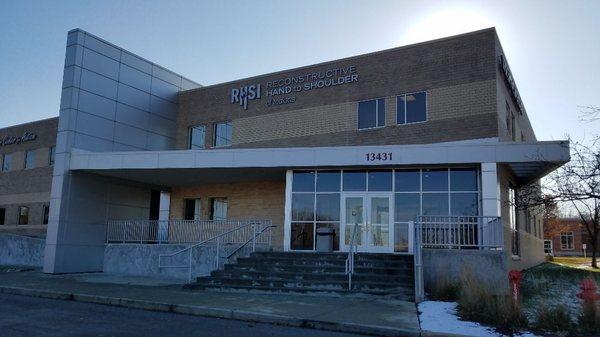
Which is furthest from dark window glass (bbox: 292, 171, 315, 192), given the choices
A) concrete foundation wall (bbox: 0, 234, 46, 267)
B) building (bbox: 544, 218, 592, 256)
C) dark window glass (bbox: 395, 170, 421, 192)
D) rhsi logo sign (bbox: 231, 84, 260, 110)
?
building (bbox: 544, 218, 592, 256)

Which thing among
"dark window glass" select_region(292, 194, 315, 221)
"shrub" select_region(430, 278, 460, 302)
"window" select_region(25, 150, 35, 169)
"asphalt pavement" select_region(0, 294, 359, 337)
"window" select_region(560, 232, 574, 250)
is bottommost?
"asphalt pavement" select_region(0, 294, 359, 337)

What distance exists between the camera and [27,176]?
120ft

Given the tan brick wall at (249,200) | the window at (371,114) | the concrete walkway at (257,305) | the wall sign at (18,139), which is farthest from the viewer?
the wall sign at (18,139)

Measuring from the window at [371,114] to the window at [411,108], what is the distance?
0.73 metres

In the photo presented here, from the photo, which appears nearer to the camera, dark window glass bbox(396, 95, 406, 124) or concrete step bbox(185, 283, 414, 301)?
concrete step bbox(185, 283, 414, 301)

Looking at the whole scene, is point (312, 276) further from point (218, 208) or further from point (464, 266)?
point (218, 208)

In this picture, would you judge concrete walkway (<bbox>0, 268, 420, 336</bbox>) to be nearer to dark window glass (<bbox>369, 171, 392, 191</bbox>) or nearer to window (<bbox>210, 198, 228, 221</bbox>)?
dark window glass (<bbox>369, 171, 392, 191</bbox>)

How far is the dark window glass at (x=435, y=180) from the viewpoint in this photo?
63.3ft

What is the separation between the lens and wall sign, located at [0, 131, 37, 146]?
121ft

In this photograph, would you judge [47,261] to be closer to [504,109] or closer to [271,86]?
[271,86]

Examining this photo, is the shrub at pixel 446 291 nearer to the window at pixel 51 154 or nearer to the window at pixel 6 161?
the window at pixel 51 154

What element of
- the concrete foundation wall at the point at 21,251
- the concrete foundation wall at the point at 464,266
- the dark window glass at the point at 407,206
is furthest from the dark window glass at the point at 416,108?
the concrete foundation wall at the point at 21,251

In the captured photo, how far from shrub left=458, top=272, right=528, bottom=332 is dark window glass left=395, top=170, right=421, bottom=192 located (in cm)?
797

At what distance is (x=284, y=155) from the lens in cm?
2012
